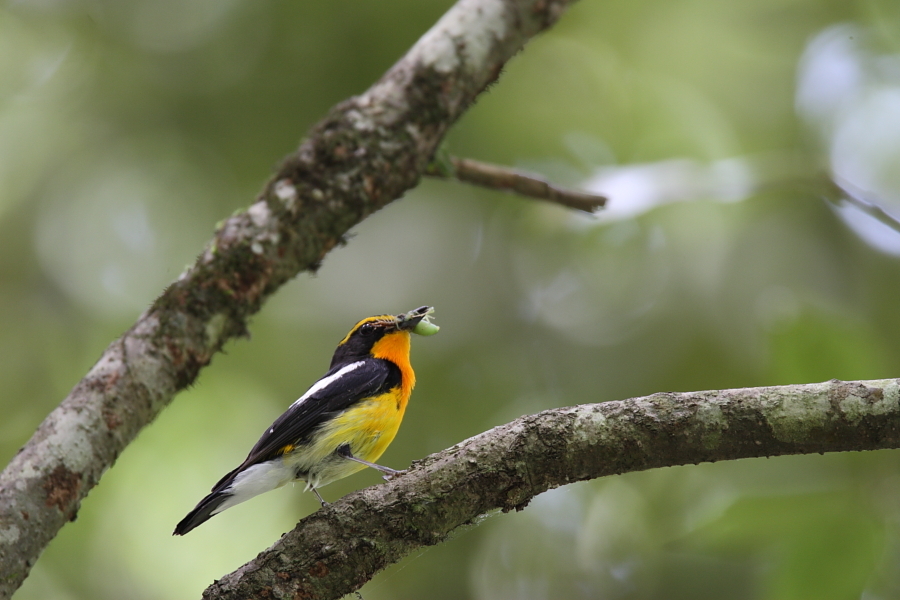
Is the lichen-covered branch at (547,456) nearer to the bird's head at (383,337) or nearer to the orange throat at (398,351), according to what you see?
the orange throat at (398,351)

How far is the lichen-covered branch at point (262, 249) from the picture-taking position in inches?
106

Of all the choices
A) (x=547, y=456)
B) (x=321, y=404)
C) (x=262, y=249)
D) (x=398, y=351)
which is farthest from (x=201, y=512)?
(x=547, y=456)

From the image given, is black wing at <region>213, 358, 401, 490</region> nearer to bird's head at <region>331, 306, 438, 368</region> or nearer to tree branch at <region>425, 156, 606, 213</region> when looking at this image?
bird's head at <region>331, 306, 438, 368</region>

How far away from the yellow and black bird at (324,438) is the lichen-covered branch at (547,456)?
1.02 metres

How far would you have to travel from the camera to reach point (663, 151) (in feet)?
23.1

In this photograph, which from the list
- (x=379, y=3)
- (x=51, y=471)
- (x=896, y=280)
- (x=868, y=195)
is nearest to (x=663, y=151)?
(x=896, y=280)

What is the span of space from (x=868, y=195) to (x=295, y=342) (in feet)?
16.2

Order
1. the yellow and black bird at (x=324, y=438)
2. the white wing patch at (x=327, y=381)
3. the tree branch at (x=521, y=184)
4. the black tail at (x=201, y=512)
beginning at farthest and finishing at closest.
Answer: the tree branch at (x=521, y=184) < the white wing patch at (x=327, y=381) < the yellow and black bird at (x=324, y=438) < the black tail at (x=201, y=512)

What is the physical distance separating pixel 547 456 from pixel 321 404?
1727 millimetres

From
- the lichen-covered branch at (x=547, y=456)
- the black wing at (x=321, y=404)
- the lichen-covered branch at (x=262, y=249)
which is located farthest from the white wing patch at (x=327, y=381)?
the lichen-covered branch at (x=547, y=456)

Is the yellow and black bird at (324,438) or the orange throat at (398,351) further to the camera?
the orange throat at (398,351)

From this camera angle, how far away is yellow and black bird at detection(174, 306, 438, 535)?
11.5 ft

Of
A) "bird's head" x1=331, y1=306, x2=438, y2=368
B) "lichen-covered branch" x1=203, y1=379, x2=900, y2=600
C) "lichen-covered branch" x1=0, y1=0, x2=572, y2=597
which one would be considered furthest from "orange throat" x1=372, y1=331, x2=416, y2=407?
"lichen-covered branch" x1=203, y1=379, x2=900, y2=600

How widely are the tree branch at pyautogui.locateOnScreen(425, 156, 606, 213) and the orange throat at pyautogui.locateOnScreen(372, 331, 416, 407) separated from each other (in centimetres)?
101
